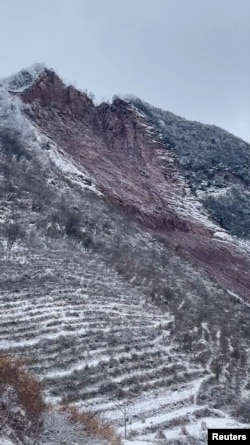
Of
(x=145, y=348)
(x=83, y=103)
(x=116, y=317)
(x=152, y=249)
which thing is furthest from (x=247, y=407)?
(x=83, y=103)

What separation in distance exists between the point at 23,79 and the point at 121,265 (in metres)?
33.8

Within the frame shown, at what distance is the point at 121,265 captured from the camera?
28.4 m

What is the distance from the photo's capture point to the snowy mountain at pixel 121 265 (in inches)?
662

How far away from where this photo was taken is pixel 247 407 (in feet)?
57.7

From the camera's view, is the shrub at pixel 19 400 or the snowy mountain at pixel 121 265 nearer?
the shrub at pixel 19 400

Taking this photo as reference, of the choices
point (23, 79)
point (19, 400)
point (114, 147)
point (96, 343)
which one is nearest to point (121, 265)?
point (96, 343)

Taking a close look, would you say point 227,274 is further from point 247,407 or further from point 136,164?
point 247,407

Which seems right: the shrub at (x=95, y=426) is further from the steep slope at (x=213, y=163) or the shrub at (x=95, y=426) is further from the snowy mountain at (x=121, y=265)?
the steep slope at (x=213, y=163)

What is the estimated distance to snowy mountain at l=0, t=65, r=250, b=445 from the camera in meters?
16.8

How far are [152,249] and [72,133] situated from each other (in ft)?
66.4

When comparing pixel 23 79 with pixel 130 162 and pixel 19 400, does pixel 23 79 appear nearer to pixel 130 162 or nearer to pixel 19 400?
pixel 130 162

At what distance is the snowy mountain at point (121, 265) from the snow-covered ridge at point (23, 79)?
0.25 metres

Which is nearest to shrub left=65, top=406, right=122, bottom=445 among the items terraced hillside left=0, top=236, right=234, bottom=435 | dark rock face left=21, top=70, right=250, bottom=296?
terraced hillside left=0, top=236, right=234, bottom=435

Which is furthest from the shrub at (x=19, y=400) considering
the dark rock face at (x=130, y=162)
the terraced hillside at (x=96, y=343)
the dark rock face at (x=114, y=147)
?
the dark rock face at (x=114, y=147)
